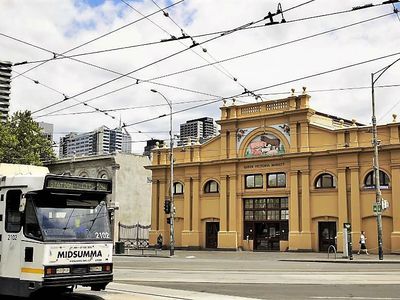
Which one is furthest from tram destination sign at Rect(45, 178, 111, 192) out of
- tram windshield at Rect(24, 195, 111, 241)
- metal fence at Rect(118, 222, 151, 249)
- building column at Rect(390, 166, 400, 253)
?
metal fence at Rect(118, 222, 151, 249)

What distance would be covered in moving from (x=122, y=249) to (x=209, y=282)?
87.0ft

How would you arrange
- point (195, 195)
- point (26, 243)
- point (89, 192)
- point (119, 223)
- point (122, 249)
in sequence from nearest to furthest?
point (26, 243)
point (89, 192)
point (122, 249)
point (195, 195)
point (119, 223)

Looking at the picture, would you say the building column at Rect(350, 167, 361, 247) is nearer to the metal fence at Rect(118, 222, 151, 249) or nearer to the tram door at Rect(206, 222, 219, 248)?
the tram door at Rect(206, 222, 219, 248)

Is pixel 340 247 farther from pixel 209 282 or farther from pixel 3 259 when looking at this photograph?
pixel 3 259

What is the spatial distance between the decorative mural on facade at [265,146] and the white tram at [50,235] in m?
32.2

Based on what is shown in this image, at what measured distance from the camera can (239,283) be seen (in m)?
17.2

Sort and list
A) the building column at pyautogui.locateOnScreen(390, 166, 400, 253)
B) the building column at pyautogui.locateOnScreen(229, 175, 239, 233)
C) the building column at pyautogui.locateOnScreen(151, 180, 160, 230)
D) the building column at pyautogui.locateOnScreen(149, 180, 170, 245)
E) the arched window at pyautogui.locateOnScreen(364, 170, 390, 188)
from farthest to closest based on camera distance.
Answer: the building column at pyautogui.locateOnScreen(151, 180, 160, 230) → the building column at pyautogui.locateOnScreen(149, 180, 170, 245) → the building column at pyautogui.locateOnScreen(229, 175, 239, 233) → the arched window at pyautogui.locateOnScreen(364, 170, 390, 188) → the building column at pyautogui.locateOnScreen(390, 166, 400, 253)

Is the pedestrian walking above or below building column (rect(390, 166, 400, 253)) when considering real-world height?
below

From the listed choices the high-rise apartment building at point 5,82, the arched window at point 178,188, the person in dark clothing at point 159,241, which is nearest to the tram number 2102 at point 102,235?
the high-rise apartment building at point 5,82

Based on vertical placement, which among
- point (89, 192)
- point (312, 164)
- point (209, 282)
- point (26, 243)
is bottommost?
point (209, 282)

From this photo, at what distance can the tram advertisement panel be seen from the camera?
1170 centimetres

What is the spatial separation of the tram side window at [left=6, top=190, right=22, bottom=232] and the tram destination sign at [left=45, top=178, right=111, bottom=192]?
0.78m

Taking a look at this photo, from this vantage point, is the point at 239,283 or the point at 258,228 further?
the point at 258,228

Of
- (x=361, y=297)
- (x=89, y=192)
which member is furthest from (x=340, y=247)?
(x=89, y=192)
